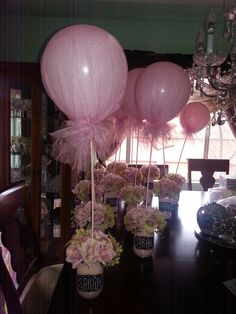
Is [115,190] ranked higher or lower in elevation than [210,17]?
lower

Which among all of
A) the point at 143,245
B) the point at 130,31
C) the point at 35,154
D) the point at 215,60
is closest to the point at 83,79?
the point at 143,245

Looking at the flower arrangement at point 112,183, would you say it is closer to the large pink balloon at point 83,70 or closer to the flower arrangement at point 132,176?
the flower arrangement at point 132,176

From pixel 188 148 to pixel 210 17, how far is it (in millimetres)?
2832

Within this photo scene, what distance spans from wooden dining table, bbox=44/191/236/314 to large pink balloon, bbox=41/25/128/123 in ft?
1.95

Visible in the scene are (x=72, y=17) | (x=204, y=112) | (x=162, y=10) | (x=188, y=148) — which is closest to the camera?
(x=204, y=112)

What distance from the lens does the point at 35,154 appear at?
2.48 metres

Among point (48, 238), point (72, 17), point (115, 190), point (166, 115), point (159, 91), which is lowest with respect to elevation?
point (48, 238)

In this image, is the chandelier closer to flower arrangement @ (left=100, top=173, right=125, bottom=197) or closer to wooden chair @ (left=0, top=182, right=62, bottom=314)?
flower arrangement @ (left=100, top=173, right=125, bottom=197)

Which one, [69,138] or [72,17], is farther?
[72,17]

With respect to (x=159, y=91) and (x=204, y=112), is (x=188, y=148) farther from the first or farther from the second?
(x=159, y=91)

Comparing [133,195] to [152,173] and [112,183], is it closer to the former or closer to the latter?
[112,183]

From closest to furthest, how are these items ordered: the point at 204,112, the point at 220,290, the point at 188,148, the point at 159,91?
the point at 220,290, the point at 159,91, the point at 204,112, the point at 188,148

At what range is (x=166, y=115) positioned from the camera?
140 centimetres

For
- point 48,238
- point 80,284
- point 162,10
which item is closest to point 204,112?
point 162,10
